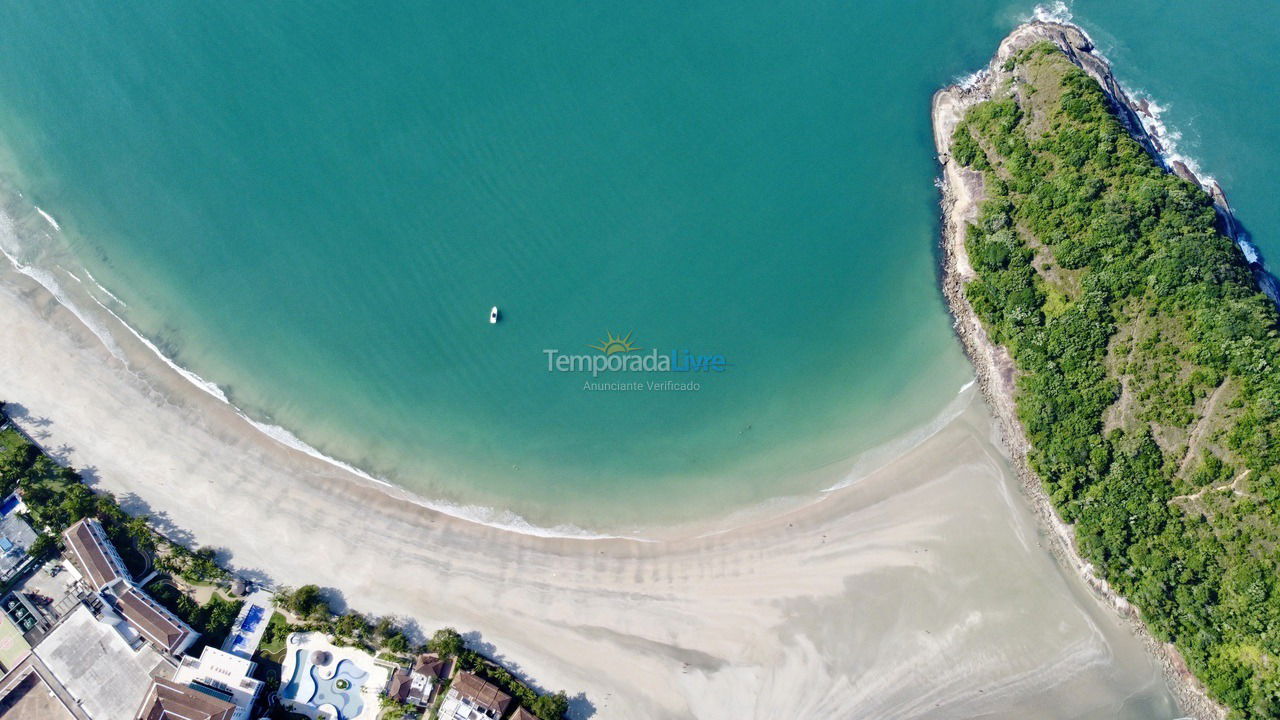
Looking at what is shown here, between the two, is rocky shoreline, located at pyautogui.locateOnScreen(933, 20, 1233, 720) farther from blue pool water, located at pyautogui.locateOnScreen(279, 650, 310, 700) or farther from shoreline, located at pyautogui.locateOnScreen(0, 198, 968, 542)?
blue pool water, located at pyautogui.locateOnScreen(279, 650, 310, 700)

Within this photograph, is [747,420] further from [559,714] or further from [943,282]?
[559,714]

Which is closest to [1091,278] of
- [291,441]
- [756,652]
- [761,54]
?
[761,54]

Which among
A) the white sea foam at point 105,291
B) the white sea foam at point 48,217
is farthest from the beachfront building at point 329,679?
the white sea foam at point 48,217

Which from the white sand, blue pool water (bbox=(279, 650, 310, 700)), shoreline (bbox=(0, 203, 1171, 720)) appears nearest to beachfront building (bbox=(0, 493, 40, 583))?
shoreline (bbox=(0, 203, 1171, 720))

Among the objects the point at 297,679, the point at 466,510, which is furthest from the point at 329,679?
the point at 466,510

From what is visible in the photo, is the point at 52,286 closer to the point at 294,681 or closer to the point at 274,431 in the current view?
the point at 274,431
